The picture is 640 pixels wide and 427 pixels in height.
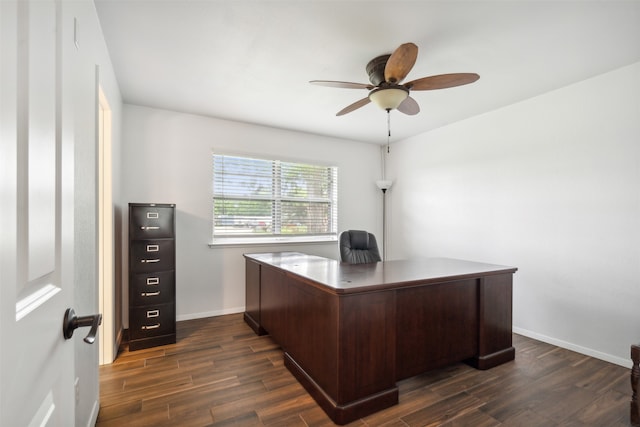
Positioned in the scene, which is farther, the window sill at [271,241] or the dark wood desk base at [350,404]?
the window sill at [271,241]

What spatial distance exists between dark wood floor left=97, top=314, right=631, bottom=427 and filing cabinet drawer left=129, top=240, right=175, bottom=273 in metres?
0.76

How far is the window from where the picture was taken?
153 inches

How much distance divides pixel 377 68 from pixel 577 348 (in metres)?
3.09

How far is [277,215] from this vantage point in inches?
167

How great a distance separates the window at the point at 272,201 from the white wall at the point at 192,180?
5.8 inches

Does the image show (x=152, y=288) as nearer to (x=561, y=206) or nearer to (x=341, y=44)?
(x=341, y=44)

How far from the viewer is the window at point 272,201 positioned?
3.90 metres

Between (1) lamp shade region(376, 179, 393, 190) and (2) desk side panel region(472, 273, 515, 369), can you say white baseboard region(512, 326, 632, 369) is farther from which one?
(1) lamp shade region(376, 179, 393, 190)

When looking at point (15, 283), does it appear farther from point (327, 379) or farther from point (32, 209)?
point (327, 379)

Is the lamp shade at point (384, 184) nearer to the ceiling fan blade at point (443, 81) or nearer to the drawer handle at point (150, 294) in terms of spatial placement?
the ceiling fan blade at point (443, 81)

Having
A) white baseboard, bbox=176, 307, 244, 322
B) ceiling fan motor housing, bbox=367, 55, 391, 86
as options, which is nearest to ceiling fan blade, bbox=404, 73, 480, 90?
ceiling fan motor housing, bbox=367, 55, 391, 86

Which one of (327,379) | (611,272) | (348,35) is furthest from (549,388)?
(348,35)

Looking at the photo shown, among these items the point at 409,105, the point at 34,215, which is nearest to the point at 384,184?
the point at 409,105

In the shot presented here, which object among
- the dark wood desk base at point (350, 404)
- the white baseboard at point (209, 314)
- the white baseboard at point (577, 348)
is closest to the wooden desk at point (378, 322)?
the dark wood desk base at point (350, 404)
